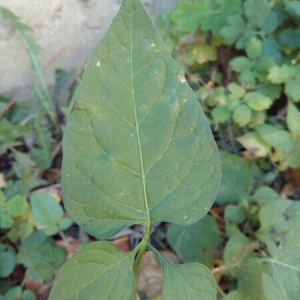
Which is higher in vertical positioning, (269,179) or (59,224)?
(59,224)

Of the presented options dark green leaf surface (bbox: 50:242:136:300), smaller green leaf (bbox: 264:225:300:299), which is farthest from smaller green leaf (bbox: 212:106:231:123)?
dark green leaf surface (bbox: 50:242:136:300)

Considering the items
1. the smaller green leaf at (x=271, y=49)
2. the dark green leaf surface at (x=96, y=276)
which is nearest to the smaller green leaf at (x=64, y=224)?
the dark green leaf surface at (x=96, y=276)

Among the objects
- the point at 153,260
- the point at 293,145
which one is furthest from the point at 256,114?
the point at 153,260

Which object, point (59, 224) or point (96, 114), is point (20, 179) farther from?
point (96, 114)

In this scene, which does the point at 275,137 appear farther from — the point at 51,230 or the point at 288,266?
the point at 51,230

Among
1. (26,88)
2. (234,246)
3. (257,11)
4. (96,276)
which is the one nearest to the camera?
(96,276)

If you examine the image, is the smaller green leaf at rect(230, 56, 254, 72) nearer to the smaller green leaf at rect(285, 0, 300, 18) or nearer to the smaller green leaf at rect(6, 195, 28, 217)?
the smaller green leaf at rect(285, 0, 300, 18)

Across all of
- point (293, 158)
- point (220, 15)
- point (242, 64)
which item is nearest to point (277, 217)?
point (293, 158)
